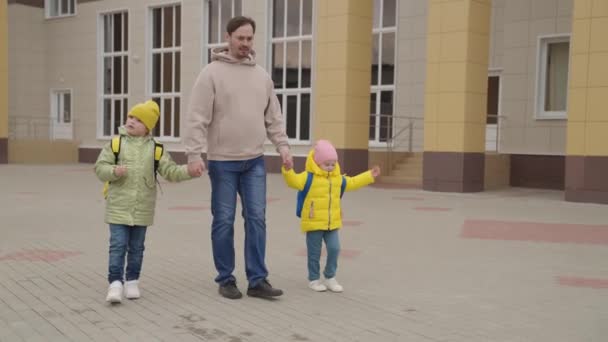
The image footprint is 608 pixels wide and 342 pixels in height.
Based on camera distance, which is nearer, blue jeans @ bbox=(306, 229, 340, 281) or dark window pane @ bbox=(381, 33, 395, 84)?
blue jeans @ bbox=(306, 229, 340, 281)

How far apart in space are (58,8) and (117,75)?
222 inches

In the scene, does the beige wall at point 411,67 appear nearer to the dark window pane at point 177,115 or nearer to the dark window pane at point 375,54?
the dark window pane at point 375,54

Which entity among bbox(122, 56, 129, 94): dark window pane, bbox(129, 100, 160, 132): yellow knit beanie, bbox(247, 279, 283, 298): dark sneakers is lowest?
bbox(247, 279, 283, 298): dark sneakers

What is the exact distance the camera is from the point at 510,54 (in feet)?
63.9

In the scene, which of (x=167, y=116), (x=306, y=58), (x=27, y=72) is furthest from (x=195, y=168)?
(x=27, y=72)

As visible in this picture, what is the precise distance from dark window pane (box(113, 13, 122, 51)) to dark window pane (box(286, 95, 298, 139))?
9.80 metres

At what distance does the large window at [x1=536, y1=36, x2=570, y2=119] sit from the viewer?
18.9m

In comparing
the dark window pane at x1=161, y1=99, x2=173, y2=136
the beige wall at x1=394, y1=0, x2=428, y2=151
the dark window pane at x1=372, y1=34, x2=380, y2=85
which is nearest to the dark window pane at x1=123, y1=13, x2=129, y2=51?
the dark window pane at x1=161, y1=99, x2=173, y2=136

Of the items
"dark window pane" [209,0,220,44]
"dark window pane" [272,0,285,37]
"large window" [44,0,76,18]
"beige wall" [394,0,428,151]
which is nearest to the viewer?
"beige wall" [394,0,428,151]

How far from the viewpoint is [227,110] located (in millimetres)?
5117

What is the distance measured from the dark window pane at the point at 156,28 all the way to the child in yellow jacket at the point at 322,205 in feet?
79.0

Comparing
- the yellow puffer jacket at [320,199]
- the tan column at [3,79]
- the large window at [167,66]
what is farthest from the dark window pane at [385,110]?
the yellow puffer jacket at [320,199]

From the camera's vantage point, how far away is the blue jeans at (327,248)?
548 centimetres

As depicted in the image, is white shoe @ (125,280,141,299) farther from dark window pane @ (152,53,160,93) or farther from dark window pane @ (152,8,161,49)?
dark window pane @ (152,8,161,49)
